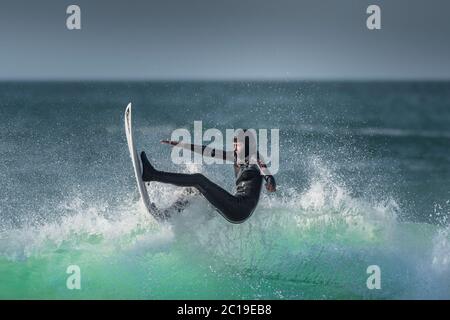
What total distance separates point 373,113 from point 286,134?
13414 mm

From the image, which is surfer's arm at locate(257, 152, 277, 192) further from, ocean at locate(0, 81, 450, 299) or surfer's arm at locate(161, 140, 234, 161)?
ocean at locate(0, 81, 450, 299)

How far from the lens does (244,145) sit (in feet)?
25.1

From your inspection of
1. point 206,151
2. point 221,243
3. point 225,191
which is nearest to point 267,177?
point 225,191

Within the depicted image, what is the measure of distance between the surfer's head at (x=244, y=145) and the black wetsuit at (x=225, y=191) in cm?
10

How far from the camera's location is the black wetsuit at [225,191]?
7203 millimetres

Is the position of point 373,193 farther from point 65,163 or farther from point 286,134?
point 286,134

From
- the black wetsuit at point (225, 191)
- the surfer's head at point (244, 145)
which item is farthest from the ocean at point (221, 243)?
the surfer's head at point (244, 145)

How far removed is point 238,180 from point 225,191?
403 millimetres

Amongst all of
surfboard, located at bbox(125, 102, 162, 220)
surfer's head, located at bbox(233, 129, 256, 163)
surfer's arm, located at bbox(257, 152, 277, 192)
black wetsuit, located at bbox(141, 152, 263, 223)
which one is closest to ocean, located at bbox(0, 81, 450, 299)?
surfboard, located at bbox(125, 102, 162, 220)

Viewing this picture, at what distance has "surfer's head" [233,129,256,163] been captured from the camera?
7645 millimetres

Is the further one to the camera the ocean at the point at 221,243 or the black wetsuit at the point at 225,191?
the ocean at the point at 221,243

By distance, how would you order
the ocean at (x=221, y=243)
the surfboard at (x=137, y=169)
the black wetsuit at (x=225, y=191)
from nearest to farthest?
the black wetsuit at (x=225, y=191) < the surfboard at (x=137, y=169) < the ocean at (x=221, y=243)

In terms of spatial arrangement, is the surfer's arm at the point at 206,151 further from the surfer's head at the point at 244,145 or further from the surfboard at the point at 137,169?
the surfboard at the point at 137,169

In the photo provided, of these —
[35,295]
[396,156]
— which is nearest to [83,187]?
[35,295]
